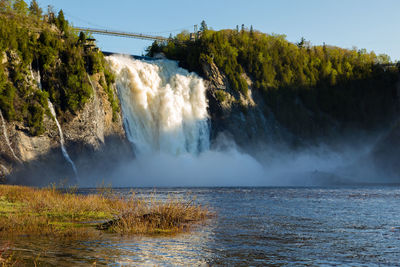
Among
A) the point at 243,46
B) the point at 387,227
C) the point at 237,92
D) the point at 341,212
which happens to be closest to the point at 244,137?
the point at 237,92

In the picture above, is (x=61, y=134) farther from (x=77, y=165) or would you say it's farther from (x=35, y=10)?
(x=35, y=10)

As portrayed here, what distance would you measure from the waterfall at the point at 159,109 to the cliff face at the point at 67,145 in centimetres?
287

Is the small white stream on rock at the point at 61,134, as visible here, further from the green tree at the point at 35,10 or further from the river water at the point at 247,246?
the river water at the point at 247,246

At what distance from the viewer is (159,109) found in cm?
6700

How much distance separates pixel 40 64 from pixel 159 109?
17.6 m

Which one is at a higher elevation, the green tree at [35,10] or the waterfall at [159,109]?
the green tree at [35,10]

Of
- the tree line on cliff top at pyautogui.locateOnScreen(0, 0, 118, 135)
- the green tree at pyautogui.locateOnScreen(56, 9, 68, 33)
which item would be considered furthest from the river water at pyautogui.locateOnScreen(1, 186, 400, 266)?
the green tree at pyautogui.locateOnScreen(56, 9, 68, 33)

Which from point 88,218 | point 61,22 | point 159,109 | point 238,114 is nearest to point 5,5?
point 61,22

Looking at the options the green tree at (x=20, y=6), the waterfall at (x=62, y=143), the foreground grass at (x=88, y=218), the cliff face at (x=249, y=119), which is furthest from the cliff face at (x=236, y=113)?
the foreground grass at (x=88, y=218)

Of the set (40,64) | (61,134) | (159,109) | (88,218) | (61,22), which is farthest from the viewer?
(159,109)

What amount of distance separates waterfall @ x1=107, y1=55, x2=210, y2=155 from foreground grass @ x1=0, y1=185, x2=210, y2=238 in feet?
133

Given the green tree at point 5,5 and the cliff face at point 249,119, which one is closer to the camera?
the green tree at point 5,5

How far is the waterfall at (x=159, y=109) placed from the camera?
64.1 m

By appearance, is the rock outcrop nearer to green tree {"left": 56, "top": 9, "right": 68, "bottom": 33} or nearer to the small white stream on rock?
green tree {"left": 56, "top": 9, "right": 68, "bottom": 33}
